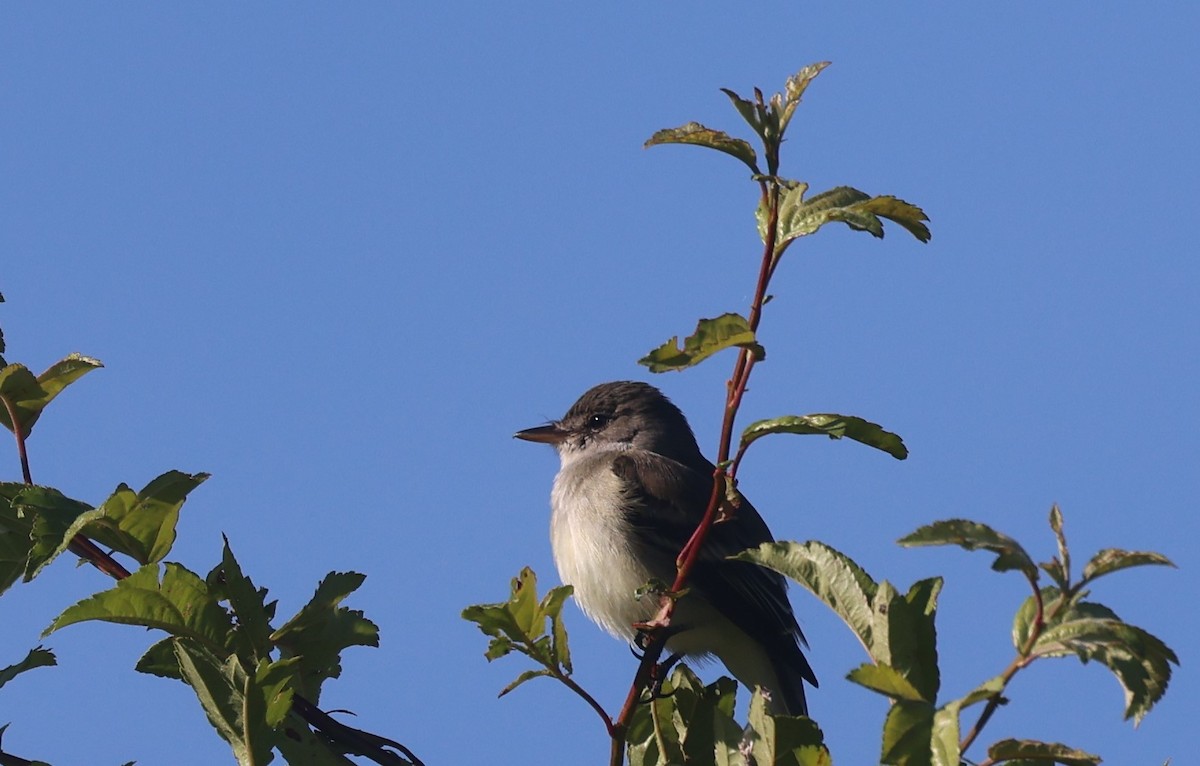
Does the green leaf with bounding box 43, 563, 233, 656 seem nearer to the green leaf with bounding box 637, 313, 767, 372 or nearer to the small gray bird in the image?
the green leaf with bounding box 637, 313, 767, 372

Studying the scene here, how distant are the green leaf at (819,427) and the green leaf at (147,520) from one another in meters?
1.26

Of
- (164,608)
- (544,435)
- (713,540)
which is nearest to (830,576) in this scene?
(164,608)

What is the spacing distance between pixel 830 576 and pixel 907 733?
1.48 ft

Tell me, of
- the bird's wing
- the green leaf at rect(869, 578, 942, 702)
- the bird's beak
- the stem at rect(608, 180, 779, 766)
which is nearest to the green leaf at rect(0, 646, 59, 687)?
the stem at rect(608, 180, 779, 766)

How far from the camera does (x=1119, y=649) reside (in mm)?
2029

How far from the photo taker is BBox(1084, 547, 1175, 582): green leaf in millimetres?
1964

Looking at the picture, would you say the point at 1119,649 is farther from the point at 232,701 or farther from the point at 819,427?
the point at 232,701

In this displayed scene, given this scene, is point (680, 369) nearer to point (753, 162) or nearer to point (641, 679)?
point (753, 162)

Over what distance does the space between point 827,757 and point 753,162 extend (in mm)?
1091

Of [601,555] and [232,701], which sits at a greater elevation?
[601,555]

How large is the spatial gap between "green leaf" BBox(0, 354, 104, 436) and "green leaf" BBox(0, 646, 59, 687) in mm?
498

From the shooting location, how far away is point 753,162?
2.57 m

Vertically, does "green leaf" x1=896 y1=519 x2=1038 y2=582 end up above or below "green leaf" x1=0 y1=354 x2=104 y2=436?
below

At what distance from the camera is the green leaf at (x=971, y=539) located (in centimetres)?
200
